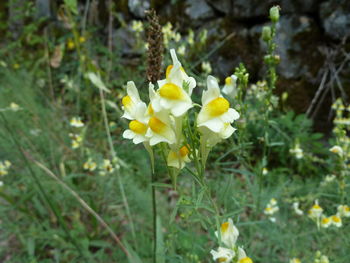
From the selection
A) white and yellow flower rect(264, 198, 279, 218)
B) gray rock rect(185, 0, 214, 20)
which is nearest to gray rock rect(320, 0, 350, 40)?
gray rock rect(185, 0, 214, 20)

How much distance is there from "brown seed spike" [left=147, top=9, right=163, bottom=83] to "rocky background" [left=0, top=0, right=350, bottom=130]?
1642 millimetres

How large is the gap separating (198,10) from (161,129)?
2521 millimetres

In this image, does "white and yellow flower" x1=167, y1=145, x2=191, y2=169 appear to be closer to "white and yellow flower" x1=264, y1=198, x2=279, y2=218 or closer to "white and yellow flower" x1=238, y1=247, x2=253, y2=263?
"white and yellow flower" x1=238, y1=247, x2=253, y2=263

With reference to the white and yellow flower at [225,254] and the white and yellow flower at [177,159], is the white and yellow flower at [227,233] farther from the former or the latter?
the white and yellow flower at [177,159]

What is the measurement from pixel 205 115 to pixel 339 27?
84.8 inches

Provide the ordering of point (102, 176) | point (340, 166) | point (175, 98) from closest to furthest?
1. point (175, 98)
2. point (340, 166)
3. point (102, 176)

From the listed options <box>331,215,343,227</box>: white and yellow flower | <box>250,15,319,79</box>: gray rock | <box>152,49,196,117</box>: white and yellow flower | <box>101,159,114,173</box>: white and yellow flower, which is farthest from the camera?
<box>250,15,319,79</box>: gray rock

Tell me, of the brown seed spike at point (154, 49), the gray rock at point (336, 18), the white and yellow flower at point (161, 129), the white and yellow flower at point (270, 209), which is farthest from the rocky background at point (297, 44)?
the white and yellow flower at point (161, 129)

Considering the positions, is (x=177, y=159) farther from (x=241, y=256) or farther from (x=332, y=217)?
(x=332, y=217)

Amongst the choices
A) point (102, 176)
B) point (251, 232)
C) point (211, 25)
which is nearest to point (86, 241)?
point (102, 176)

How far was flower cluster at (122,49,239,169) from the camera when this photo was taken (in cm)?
65

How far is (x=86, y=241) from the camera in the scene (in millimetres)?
1729

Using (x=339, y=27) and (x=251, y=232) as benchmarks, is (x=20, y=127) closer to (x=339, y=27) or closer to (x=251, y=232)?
(x=251, y=232)

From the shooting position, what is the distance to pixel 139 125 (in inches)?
29.3
